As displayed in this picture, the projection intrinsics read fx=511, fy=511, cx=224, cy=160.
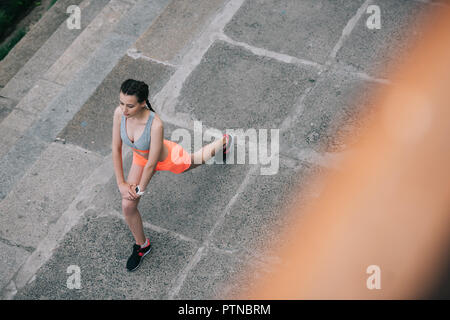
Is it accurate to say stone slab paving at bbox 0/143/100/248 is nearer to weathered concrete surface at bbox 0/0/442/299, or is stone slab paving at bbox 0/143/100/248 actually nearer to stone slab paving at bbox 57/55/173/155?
weathered concrete surface at bbox 0/0/442/299

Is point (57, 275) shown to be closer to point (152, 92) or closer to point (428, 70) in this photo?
point (152, 92)

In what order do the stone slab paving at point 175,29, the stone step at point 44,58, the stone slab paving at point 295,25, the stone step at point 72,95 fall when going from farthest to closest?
1. the stone step at point 44,58
2. the stone slab paving at point 175,29
3. the stone slab paving at point 295,25
4. the stone step at point 72,95

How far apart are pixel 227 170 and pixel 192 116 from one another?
857 mm

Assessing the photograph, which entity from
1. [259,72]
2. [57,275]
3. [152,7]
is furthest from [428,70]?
[57,275]

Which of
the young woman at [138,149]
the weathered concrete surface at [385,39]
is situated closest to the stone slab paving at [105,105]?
the young woman at [138,149]

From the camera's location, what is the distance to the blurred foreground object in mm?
4402

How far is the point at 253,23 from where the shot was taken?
6.63m

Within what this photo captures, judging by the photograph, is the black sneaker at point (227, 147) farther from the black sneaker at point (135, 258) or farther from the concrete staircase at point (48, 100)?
the concrete staircase at point (48, 100)

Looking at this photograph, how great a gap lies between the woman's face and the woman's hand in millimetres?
621

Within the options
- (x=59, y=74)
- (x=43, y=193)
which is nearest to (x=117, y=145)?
(x=43, y=193)

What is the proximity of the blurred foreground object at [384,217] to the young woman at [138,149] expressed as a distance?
3.52ft

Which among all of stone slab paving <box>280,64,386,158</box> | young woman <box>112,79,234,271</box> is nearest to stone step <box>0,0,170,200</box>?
young woman <box>112,79,234,271</box>

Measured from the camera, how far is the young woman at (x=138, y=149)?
Answer: 3941mm

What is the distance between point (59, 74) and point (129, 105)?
10.3 feet
